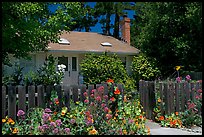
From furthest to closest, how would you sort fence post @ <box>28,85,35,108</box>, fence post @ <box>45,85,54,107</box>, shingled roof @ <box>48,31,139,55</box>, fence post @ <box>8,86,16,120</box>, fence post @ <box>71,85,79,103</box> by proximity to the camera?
1. shingled roof @ <box>48,31,139,55</box>
2. fence post @ <box>71,85,79,103</box>
3. fence post @ <box>45,85,54,107</box>
4. fence post @ <box>28,85,35,108</box>
5. fence post @ <box>8,86,16,120</box>

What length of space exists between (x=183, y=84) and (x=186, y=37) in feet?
32.3

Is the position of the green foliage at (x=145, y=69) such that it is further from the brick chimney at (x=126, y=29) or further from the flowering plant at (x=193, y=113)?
the flowering plant at (x=193, y=113)

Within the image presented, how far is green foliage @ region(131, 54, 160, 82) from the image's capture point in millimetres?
18266

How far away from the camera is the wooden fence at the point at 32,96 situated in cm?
569

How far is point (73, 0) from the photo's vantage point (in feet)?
27.8

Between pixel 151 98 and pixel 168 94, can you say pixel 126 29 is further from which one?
pixel 168 94

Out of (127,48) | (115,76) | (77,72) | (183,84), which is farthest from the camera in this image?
(127,48)

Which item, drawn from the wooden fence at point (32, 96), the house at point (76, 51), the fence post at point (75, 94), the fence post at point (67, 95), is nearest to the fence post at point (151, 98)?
the wooden fence at point (32, 96)

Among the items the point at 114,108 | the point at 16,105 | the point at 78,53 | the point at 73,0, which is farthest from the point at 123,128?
the point at 78,53

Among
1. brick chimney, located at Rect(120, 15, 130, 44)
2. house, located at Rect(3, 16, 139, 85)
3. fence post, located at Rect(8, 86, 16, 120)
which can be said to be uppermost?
brick chimney, located at Rect(120, 15, 130, 44)

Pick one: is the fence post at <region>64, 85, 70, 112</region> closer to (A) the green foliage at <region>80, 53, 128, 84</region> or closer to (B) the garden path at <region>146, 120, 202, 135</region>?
(B) the garden path at <region>146, 120, 202, 135</region>

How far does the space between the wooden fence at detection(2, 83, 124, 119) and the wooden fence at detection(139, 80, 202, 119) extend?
5.85 ft

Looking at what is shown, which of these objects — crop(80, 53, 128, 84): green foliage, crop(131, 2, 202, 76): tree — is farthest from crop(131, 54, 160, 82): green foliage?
crop(80, 53, 128, 84): green foliage

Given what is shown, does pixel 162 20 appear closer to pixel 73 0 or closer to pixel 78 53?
pixel 78 53
